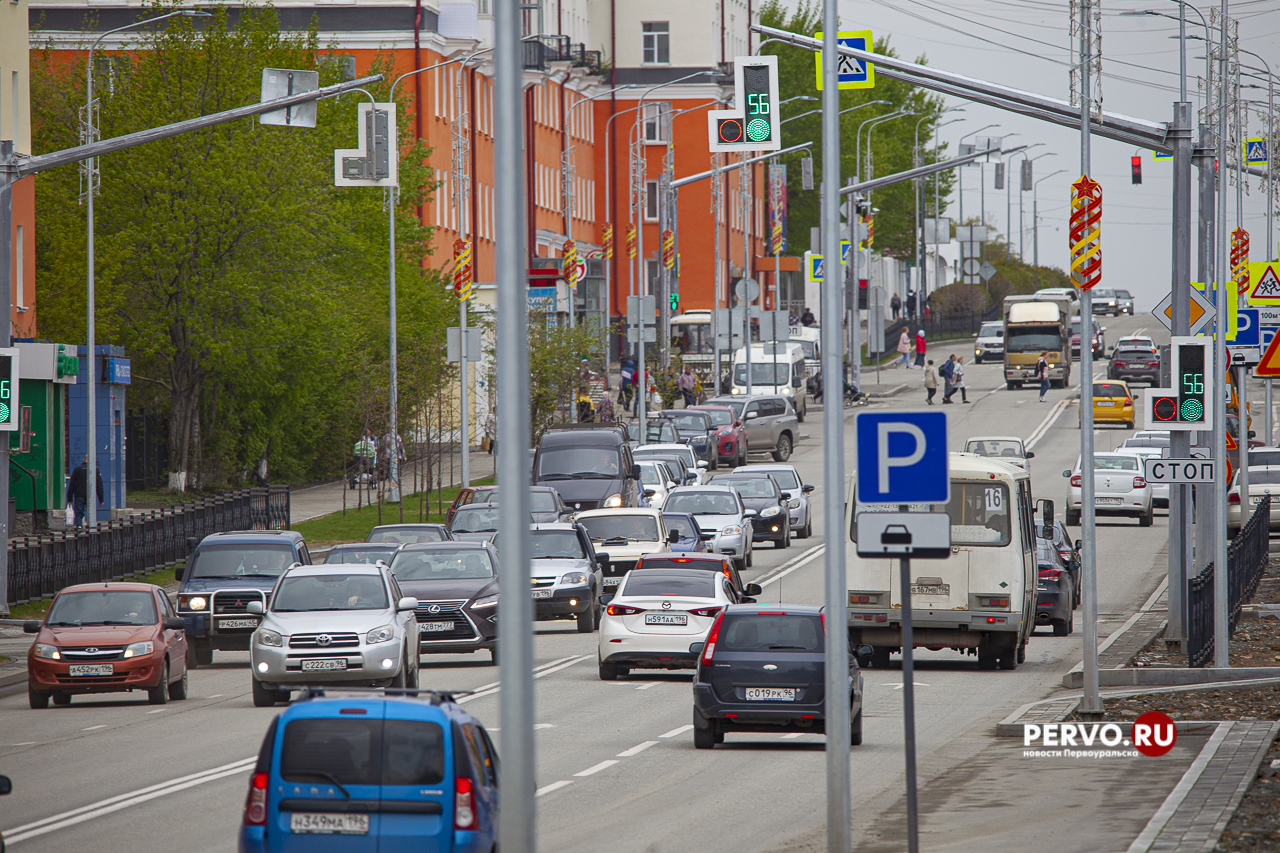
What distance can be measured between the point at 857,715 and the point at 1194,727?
3012 mm

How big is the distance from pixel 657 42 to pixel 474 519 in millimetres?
72547

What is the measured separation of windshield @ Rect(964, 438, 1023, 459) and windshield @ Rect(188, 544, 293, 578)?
74.8 ft

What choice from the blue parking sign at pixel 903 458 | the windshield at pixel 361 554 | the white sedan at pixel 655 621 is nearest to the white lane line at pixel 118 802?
the blue parking sign at pixel 903 458

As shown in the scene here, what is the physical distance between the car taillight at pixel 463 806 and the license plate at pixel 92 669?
1267 centimetres

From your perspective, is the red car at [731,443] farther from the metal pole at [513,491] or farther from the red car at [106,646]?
the metal pole at [513,491]

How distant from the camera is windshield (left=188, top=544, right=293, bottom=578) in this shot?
27359mm

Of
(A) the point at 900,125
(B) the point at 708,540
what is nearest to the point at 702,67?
(A) the point at 900,125

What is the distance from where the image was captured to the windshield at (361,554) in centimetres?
2884

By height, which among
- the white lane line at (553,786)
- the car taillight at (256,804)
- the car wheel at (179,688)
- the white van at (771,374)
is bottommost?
the car wheel at (179,688)

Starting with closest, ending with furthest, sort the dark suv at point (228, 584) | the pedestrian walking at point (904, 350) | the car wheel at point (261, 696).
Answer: the car wheel at point (261, 696) → the dark suv at point (228, 584) → the pedestrian walking at point (904, 350)

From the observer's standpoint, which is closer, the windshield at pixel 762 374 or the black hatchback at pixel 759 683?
the black hatchback at pixel 759 683

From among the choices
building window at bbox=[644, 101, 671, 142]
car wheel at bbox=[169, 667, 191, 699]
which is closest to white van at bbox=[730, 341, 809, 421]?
building window at bbox=[644, 101, 671, 142]

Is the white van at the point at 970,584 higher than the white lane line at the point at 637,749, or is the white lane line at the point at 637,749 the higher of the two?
the white van at the point at 970,584

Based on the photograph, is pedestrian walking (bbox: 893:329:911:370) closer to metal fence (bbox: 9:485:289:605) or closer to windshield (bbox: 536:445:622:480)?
windshield (bbox: 536:445:622:480)
